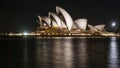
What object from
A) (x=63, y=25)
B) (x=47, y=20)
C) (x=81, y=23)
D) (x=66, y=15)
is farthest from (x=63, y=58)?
(x=81, y=23)

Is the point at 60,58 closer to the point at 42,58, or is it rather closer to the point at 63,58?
the point at 63,58

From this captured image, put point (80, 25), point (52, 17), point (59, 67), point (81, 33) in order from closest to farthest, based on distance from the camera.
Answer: point (59, 67) < point (52, 17) < point (80, 25) < point (81, 33)

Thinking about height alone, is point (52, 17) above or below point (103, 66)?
above

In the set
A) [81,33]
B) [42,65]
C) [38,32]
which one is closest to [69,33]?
[81,33]

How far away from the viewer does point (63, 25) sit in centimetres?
15000

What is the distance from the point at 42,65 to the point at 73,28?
5153 inches

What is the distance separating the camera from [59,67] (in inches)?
1132

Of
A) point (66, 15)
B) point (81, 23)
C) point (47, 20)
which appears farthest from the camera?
point (81, 23)

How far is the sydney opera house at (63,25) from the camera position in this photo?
138m

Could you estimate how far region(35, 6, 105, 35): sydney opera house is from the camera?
5430 inches

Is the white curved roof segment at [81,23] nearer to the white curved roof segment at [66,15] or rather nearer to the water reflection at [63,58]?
the white curved roof segment at [66,15]

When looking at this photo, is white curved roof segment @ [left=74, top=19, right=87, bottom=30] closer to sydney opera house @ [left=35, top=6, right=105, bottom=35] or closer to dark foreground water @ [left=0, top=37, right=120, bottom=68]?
sydney opera house @ [left=35, top=6, right=105, bottom=35]

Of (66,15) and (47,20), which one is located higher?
(66,15)

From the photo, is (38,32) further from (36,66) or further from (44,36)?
(36,66)
